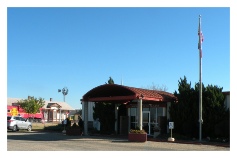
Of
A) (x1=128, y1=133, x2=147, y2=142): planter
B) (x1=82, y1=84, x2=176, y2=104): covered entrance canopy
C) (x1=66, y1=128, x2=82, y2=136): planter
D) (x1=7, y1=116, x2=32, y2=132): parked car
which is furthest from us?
(x1=7, y1=116, x2=32, y2=132): parked car

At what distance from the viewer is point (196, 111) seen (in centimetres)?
2242

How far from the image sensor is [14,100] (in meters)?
70.2

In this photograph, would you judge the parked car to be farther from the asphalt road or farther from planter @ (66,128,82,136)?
the asphalt road

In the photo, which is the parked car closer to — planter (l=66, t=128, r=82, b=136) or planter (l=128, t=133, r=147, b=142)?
planter (l=66, t=128, r=82, b=136)

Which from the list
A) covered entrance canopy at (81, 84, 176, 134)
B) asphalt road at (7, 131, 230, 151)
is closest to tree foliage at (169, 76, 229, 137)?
covered entrance canopy at (81, 84, 176, 134)

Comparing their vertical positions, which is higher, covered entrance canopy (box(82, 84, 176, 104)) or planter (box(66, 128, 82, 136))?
covered entrance canopy (box(82, 84, 176, 104))

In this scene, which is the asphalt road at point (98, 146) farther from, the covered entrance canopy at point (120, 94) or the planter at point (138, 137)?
the covered entrance canopy at point (120, 94)

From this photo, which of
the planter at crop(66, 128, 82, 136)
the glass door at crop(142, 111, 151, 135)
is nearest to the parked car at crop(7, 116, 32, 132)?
the planter at crop(66, 128, 82, 136)

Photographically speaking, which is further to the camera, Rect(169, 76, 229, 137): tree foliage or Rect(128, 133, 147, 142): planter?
Rect(169, 76, 229, 137): tree foliage

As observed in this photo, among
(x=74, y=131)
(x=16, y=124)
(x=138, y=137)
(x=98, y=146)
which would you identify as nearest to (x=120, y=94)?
(x=74, y=131)

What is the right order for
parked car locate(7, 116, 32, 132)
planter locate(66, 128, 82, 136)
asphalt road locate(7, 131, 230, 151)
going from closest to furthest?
asphalt road locate(7, 131, 230, 151) → planter locate(66, 128, 82, 136) → parked car locate(7, 116, 32, 132)

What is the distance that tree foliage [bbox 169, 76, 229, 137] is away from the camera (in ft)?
71.1

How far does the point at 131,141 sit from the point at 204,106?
558cm
